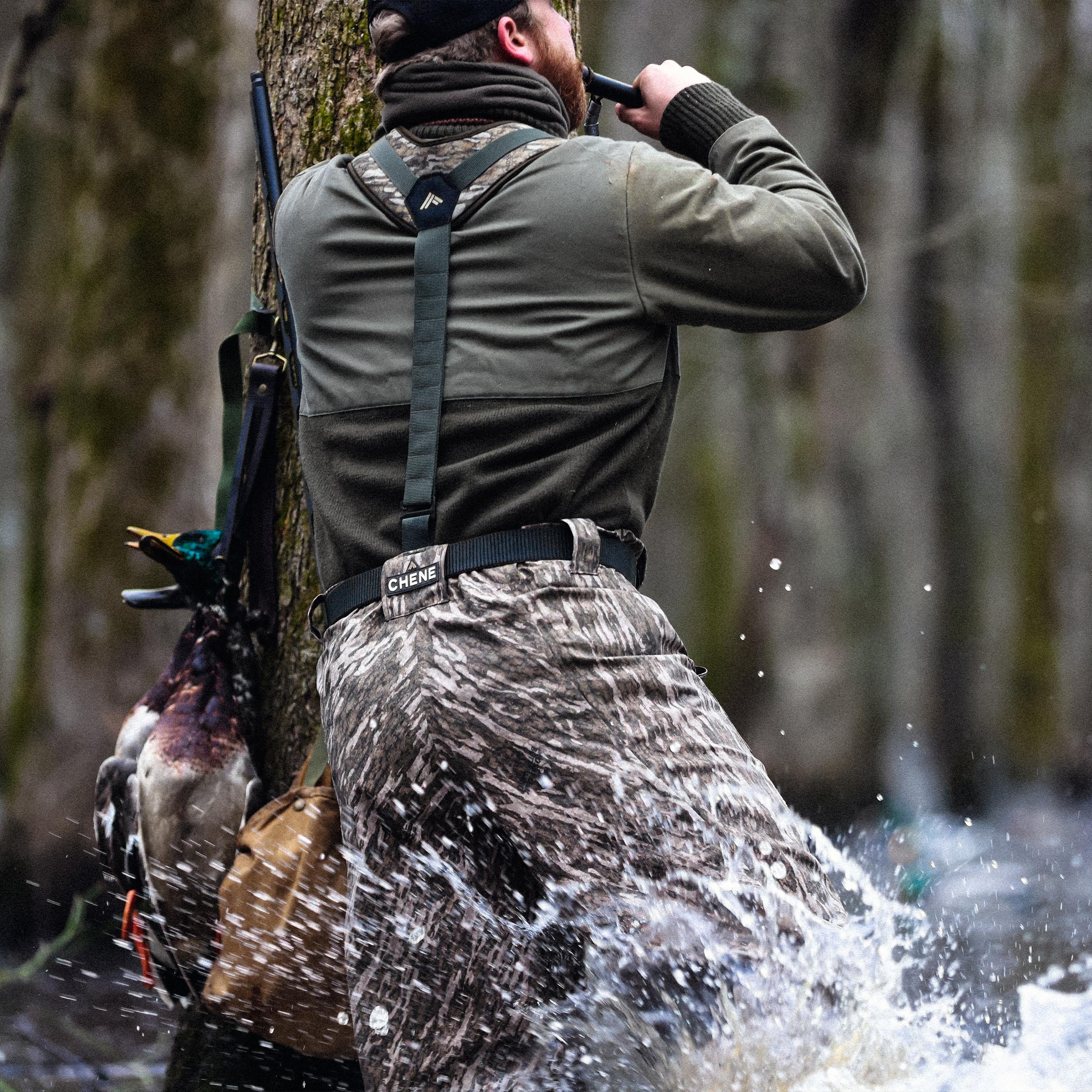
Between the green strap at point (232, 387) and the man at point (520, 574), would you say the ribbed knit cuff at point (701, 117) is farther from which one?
the green strap at point (232, 387)

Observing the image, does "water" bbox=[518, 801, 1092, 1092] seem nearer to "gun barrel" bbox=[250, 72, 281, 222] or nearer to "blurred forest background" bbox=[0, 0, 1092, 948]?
"gun barrel" bbox=[250, 72, 281, 222]

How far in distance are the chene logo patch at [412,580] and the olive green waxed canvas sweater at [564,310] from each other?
0.20ft

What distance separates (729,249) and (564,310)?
28 cm

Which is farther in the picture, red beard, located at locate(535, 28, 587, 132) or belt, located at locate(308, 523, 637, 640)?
red beard, located at locate(535, 28, 587, 132)

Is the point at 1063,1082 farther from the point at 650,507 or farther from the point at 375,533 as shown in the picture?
the point at 375,533

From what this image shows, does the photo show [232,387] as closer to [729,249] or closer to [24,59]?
[729,249]

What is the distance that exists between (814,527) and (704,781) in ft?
33.7

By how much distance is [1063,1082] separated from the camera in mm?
2537

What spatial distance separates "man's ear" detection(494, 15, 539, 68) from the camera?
231 centimetres

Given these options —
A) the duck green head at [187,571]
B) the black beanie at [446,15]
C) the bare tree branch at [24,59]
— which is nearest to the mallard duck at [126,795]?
the duck green head at [187,571]

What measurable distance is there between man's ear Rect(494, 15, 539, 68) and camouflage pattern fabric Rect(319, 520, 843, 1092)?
86cm

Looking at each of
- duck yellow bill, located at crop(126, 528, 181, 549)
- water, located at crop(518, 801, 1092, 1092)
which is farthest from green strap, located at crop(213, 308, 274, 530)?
water, located at crop(518, 801, 1092, 1092)

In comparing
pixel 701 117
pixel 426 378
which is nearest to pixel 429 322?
pixel 426 378

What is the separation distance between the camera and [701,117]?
243 cm
